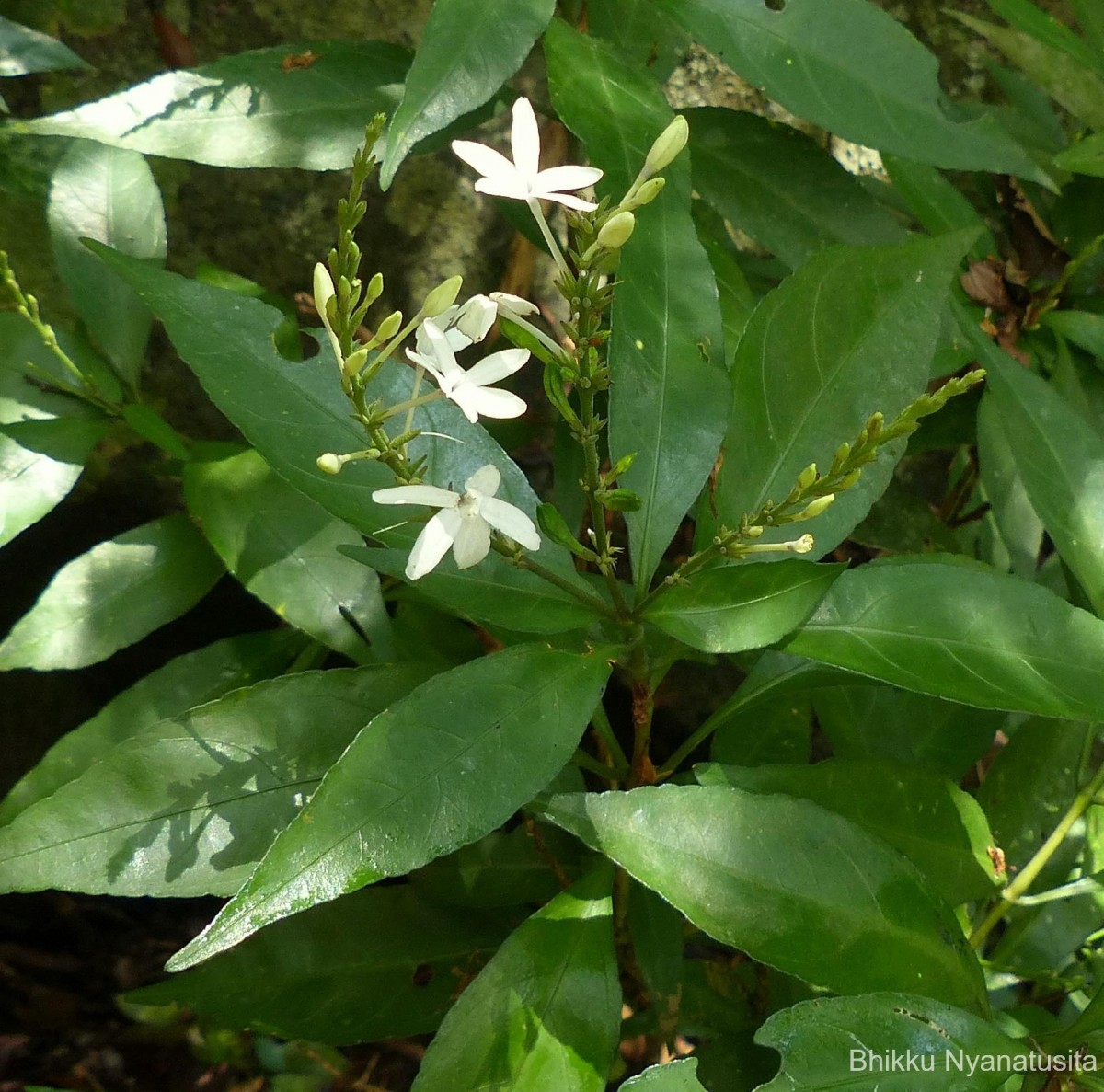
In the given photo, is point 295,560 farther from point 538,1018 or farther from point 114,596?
point 538,1018

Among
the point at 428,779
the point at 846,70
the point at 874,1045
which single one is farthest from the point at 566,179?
the point at 874,1045

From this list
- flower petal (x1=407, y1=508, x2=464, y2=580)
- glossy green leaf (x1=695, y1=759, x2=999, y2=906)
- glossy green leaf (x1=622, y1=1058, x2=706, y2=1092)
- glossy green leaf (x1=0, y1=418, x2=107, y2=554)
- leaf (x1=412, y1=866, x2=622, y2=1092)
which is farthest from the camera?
glossy green leaf (x1=0, y1=418, x2=107, y2=554)

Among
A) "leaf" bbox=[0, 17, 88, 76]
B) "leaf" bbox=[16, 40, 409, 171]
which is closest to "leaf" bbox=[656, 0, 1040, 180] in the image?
"leaf" bbox=[16, 40, 409, 171]

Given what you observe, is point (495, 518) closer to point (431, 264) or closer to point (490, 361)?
point (490, 361)

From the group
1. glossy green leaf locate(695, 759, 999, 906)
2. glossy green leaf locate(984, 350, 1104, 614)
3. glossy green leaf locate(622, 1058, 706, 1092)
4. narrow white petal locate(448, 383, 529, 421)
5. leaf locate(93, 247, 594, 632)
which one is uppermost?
narrow white petal locate(448, 383, 529, 421)

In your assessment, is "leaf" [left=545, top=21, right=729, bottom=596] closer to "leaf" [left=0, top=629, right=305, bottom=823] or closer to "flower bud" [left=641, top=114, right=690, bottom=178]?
"flower bud" [left=641, top=114, right=690, bottom=178]
